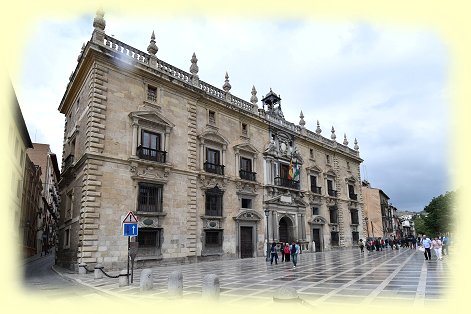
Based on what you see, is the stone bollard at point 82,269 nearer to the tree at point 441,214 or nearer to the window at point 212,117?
the window at point 212,117

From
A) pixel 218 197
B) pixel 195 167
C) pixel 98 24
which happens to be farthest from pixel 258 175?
pixel 98 24

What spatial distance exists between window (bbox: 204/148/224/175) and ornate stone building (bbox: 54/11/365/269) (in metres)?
0.08

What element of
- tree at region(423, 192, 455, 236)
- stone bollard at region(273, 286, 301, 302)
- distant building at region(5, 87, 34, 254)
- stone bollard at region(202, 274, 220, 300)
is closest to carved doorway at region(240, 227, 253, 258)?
distant building at region(5, 87, 34, 254)

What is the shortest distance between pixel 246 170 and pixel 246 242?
18.8ft

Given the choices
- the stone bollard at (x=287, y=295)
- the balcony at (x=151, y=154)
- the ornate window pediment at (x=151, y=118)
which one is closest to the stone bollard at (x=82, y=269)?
the balcony at (x=151, y=154)

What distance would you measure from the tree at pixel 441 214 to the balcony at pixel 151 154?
43.2m

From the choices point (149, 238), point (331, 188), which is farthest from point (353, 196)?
point (149, 238)

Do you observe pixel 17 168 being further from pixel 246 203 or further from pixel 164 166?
pixel 246 203

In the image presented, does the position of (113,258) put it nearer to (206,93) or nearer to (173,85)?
(173,85)

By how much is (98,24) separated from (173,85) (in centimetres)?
577

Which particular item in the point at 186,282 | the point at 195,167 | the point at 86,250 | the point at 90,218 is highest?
the point at 195,167

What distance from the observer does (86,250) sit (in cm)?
1722

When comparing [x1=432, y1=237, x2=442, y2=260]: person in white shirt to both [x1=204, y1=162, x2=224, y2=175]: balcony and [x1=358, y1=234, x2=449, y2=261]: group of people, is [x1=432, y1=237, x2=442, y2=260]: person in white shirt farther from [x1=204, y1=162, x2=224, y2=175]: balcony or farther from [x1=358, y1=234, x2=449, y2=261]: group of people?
[x1=204, y1=162, x2=224, y2=175]: balcony

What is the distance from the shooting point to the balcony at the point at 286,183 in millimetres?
30734
